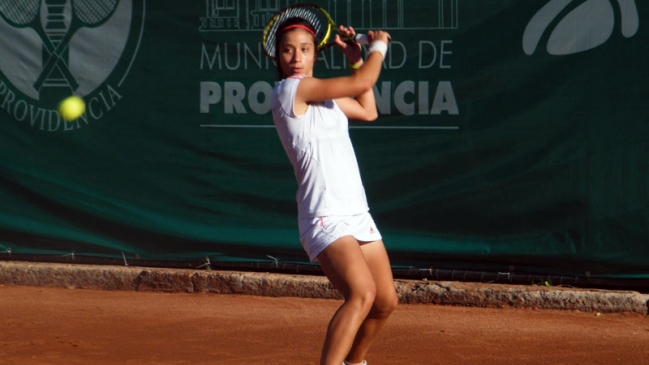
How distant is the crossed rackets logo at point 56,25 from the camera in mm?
7262

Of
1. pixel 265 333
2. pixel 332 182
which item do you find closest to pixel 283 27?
pixel 332 182

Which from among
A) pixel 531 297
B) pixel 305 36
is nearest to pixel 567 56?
pixel 531 297

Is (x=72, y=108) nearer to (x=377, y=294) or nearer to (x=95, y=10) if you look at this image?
(x=95, y=10)

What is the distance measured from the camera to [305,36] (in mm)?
4074

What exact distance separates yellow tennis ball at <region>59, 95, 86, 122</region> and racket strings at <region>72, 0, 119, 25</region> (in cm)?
56

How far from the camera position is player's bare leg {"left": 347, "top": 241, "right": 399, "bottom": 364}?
4.12 meters

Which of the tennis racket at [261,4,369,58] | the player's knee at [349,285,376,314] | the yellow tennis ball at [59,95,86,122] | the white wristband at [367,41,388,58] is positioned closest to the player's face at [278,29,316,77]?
the tennis racket at [261,4,369,58]

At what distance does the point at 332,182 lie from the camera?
397cm

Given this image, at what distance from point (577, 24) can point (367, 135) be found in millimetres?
1493

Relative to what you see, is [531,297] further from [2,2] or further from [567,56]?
[2,2]

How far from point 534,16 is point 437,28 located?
2.01ft

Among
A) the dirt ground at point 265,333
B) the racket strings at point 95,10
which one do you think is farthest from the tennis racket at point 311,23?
the racket strings at point 95,10

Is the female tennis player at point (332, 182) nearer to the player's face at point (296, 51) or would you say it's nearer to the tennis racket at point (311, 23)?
the player's face at point (296, 51)

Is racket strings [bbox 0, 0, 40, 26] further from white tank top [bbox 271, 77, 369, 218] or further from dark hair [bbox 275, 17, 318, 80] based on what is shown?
white tank top [bbox 271, 77, 369, 218]
